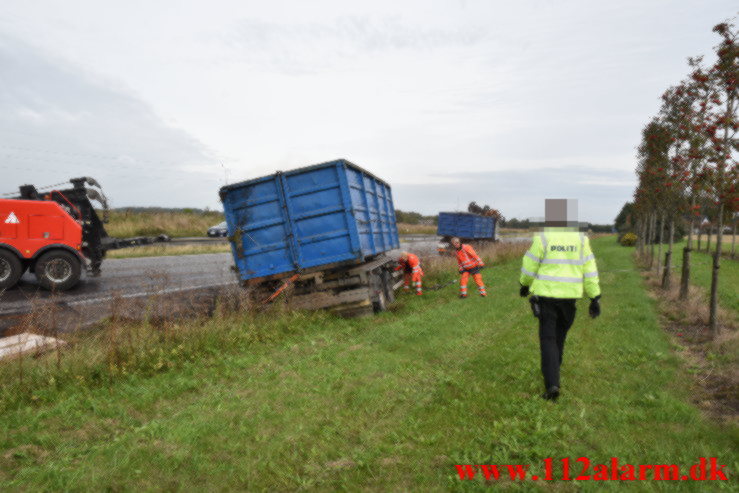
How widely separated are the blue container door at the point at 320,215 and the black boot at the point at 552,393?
4.39 metres

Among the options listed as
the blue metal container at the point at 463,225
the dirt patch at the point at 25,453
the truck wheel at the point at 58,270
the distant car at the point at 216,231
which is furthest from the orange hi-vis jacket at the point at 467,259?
the distant car at the point at 216,231

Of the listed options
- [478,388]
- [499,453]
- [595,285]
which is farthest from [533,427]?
[595,285]

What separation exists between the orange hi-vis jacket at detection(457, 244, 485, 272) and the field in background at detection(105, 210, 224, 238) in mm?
22344

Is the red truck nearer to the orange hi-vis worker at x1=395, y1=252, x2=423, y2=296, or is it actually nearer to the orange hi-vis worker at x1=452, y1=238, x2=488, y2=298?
the orange hi-vis worker at x1=395, y1=252, x2=423, y2=296

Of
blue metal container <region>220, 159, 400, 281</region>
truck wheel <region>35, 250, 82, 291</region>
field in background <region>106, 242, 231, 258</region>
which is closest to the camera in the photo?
blue metal container <region>220, 159, 400, 281</region>

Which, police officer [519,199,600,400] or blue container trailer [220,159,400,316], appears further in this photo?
blue container trailer [220,159,400,316]

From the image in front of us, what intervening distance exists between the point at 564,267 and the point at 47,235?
10141 millimetres

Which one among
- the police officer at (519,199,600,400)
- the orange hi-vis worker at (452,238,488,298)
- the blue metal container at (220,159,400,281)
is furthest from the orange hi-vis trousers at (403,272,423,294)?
the police officer at (519,199,600,400)

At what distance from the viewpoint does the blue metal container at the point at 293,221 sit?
779 cm

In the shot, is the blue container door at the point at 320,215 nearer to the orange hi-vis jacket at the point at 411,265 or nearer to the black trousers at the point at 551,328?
the orange hi-vis jacket at the point at 411,265

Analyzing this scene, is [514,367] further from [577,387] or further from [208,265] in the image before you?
Answer: [208,265]

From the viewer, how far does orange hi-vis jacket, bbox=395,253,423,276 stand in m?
10.8

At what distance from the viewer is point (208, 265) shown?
14844mm

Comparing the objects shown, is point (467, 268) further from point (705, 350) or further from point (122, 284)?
point (122, 284)
